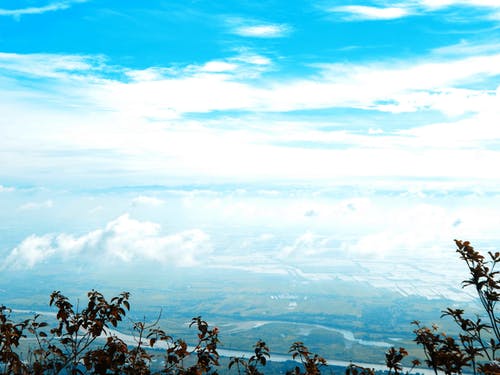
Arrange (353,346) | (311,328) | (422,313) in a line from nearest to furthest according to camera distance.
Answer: (353,346) → (311,328) → (422,313)

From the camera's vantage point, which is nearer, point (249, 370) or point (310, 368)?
point (310, 368)

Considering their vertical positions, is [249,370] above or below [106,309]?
below

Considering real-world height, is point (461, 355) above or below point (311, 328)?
above

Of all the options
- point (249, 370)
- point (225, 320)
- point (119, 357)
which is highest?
point (119, 357)

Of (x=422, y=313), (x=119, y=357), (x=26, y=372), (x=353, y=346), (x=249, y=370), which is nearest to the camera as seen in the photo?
(x=26, y=372)

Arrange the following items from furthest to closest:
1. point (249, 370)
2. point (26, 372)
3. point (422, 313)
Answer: point (422, 313) < point (249, 370) < point (26, 372)

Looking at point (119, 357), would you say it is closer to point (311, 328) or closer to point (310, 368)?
point (310, 368)

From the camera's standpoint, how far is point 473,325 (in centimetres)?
670

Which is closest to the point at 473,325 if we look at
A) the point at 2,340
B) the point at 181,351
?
the point at 181,351

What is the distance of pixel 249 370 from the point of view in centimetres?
779

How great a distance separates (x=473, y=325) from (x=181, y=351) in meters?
5.04

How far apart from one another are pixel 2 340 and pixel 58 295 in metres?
1.20

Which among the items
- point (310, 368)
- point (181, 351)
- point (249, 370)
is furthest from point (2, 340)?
point (310, 368)

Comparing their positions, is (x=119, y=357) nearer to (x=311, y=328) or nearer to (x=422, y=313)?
(x=311, y=328)
